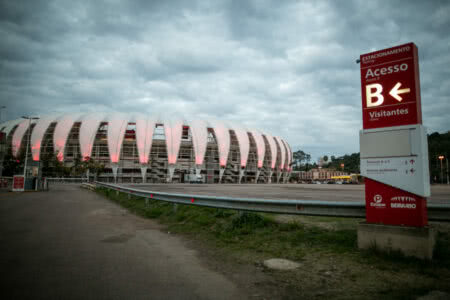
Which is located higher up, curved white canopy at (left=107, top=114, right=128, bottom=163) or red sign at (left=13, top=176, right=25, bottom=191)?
curved white canopy at (left=107, top=114, right=128, bottom=163)

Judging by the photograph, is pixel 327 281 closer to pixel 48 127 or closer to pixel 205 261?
pixel 205 261

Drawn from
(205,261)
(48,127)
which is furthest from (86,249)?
(48,127)

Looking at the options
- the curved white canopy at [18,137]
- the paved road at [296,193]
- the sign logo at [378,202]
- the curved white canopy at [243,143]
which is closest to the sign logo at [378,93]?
the sign logo at [378,202]

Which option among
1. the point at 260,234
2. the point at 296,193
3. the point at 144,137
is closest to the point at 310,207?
the point at 260,234

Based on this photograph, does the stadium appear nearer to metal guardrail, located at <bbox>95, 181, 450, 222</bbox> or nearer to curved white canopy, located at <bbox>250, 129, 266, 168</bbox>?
curved white canopy, located at <bbox>250, 129, 266, 168</bbox>

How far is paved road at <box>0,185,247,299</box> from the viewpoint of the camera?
301cm

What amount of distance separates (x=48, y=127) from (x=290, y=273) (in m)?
74.0

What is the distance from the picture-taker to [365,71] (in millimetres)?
4766

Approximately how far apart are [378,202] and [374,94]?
1.83 meters

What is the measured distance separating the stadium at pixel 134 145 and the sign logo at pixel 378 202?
172 ft

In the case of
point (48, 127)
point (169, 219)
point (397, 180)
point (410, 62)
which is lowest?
point (169, 219)

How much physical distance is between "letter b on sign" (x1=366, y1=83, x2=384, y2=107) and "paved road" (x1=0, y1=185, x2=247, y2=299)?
146 inches

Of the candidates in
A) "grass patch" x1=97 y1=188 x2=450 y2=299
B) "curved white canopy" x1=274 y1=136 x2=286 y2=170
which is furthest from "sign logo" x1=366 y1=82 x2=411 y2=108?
"curved white canopy" x1=274 y1=136 x2=286 y2=170

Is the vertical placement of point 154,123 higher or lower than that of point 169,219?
higher
